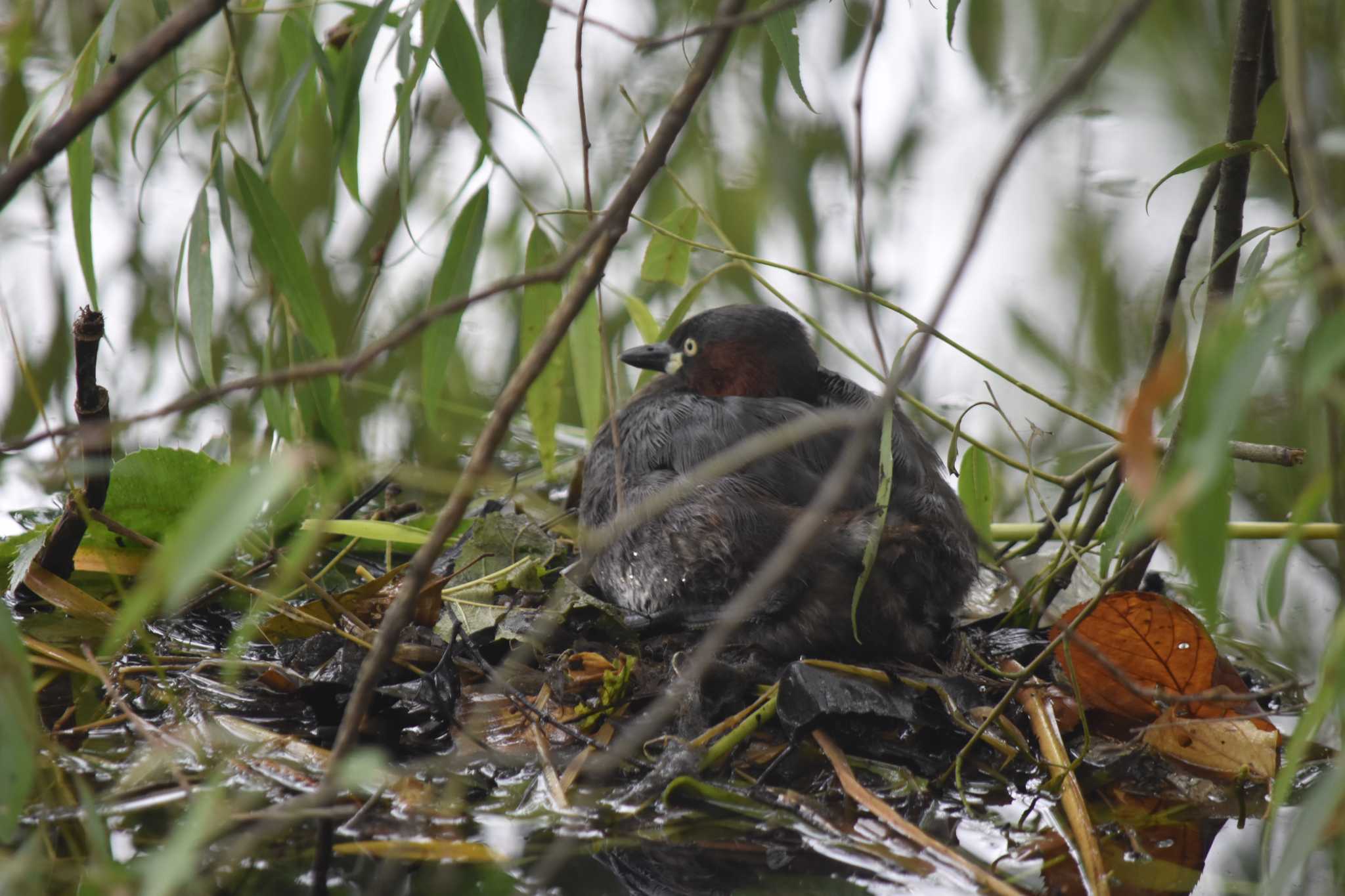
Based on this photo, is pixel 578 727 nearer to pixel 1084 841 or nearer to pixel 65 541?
pixel 1084 841

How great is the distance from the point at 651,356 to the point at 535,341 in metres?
0.81

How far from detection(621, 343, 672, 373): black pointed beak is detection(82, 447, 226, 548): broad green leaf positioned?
1.26 m

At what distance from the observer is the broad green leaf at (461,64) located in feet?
7.77

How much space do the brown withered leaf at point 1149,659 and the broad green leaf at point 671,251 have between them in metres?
1.39

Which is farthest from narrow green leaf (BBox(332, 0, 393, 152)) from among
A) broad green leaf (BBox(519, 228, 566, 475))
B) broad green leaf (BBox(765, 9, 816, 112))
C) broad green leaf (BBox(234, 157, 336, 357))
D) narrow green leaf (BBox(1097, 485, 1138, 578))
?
narrow green leaf (BBox(1097, 485, 1138, 578))

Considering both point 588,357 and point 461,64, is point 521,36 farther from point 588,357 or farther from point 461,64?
point 588,357

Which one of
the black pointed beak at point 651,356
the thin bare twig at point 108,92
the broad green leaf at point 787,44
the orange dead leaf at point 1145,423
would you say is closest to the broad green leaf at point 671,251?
the black pointed beak at point 651,356

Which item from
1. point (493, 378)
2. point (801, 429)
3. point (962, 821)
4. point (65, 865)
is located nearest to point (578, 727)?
point (962, 821)

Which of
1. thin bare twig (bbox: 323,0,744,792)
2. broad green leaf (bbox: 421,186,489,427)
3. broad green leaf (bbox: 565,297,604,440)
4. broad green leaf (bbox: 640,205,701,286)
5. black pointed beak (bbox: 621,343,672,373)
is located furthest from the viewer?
black pointed beak (bbox: 621,343,672,373)

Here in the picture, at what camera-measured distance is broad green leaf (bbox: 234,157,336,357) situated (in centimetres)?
250

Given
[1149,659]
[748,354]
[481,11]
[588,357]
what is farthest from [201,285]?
[1149,659]

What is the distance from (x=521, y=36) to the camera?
219 centimetres

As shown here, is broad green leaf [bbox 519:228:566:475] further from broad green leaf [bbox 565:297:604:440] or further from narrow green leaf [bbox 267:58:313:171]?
narrow green leaf [bbox 267:58:313:171]

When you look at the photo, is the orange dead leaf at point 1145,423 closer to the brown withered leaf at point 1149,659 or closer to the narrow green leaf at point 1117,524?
the narrow green leaf at point 1117,524
